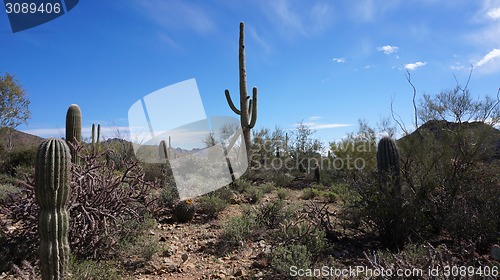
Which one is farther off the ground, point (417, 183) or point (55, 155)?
point (55, 155)

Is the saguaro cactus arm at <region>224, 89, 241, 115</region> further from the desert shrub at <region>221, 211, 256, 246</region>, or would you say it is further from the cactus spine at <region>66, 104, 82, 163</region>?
the desert shrub at <region>221, 211, 256, 246</region>

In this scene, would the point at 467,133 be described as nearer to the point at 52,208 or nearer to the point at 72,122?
the point at 52,208

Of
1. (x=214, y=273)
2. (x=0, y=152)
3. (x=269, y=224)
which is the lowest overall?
(x=214, y=273)

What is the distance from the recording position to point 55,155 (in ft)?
10.8

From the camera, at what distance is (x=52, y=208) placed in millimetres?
3217

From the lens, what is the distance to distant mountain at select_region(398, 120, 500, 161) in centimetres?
646

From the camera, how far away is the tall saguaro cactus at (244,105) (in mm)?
11406

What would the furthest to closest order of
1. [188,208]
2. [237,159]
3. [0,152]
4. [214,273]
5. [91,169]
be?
[0,152] → [237,159] → [188,208] → [91,169] → [214,273]

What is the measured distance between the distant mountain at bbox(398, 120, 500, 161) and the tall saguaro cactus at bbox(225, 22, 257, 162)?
4916 mm

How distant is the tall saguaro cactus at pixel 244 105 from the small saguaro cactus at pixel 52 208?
27.0ft

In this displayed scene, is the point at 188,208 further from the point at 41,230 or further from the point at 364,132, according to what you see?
the point at 364,132

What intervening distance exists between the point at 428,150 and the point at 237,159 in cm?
647

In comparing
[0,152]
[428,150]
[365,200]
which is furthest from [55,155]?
[0,152]

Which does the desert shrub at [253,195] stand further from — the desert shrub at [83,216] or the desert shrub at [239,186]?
the desert shrub at [83,216]
